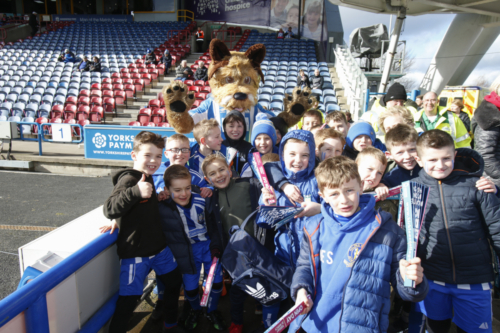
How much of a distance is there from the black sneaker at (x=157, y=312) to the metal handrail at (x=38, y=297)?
2.92ft

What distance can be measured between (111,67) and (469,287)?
15.6m

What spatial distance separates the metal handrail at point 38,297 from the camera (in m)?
1.20

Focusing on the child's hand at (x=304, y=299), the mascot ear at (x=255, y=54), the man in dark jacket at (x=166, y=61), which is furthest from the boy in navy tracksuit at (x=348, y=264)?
the man in dark jacket at (x=166, y=61)

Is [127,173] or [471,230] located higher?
[127,173]

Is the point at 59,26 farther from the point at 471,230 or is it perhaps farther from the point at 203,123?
the point at 471,230

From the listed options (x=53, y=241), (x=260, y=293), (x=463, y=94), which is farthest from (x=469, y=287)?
(x=463, y=94)

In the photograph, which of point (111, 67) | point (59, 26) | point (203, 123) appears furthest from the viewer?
point (59, 26)

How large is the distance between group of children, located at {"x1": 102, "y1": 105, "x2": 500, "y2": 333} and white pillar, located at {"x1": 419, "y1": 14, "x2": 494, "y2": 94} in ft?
46.5

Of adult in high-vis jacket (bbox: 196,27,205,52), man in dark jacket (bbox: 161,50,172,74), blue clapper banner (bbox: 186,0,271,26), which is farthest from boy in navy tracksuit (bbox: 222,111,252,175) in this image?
blue clapper banner (bbox: 186,0,271,26)

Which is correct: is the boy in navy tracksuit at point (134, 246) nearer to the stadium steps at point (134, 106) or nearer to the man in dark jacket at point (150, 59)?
the stadium steps at point (134, 106)

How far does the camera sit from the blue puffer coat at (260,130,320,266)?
1929 mm

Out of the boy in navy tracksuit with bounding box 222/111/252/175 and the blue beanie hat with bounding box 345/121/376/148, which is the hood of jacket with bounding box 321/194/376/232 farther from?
the boy in navy tracksuit with bounding box 222/111/252/175

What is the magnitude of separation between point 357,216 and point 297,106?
102 inches

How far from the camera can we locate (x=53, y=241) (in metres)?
1.86
